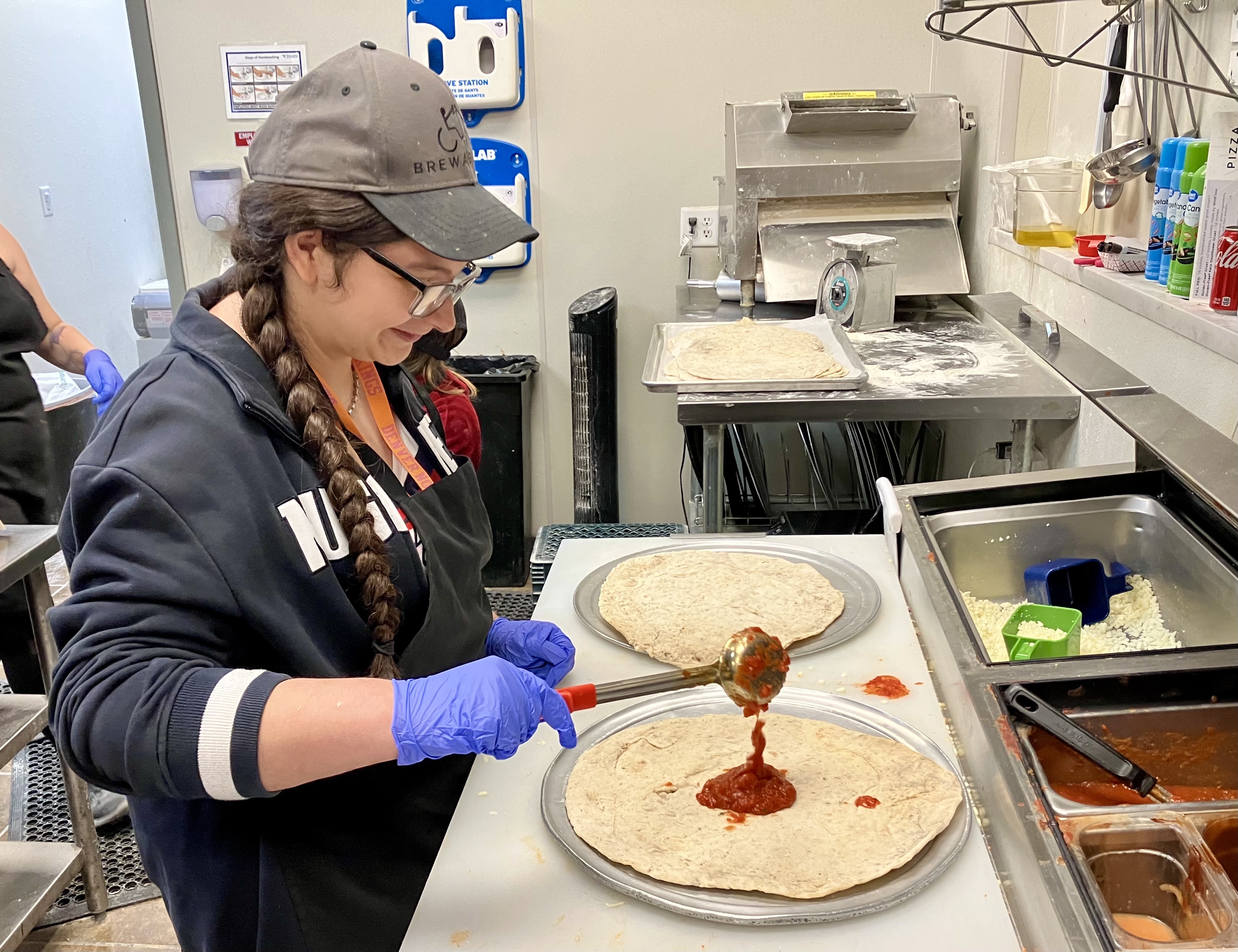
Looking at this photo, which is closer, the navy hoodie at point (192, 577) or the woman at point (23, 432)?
the navy hoodie at point (192, 577)

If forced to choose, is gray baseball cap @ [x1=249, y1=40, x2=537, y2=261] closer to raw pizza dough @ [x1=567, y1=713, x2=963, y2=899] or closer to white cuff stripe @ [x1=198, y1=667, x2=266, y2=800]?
white cuff stripe @ [x1=198, y1=667, x2=266, y2=800]

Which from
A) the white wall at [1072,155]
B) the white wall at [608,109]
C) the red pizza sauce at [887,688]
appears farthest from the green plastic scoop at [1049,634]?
the white wall at [608,109]

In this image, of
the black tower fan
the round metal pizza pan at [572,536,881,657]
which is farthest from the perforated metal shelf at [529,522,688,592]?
the round metal pizza pan at [572,536,881,657]

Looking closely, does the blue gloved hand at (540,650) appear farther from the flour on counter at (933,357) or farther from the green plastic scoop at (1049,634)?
the flour on counter at (933,357)

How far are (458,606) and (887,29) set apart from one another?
3.07 meters

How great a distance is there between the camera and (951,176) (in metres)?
2.99

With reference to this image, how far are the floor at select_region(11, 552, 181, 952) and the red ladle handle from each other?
65.7 inches

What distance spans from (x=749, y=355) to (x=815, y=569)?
1.00 meters

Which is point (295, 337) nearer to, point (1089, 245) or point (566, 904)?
point (566, 904)

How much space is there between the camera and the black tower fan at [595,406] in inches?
144

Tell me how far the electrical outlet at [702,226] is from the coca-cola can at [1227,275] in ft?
7.79

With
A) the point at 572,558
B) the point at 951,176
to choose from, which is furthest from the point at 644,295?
the point at 572,558

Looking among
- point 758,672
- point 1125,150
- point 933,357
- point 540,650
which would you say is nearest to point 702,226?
point 933,357

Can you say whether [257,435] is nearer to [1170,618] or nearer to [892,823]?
[892,823]
